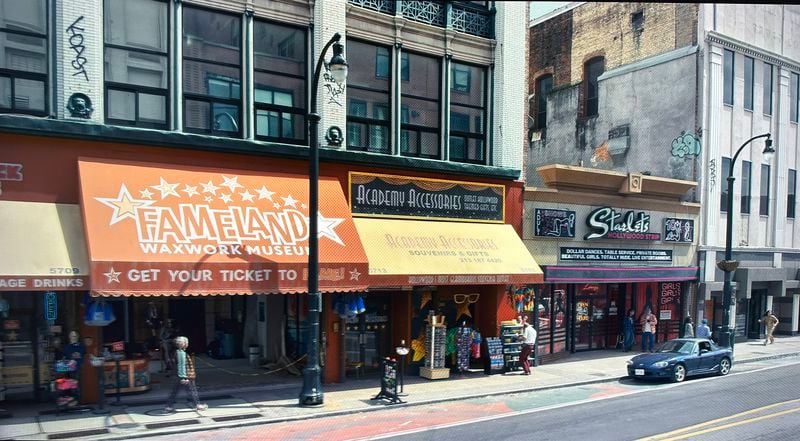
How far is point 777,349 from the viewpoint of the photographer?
25734 mm

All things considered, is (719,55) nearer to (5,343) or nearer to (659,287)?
(659,287)

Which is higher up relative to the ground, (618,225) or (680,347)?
(618,225)

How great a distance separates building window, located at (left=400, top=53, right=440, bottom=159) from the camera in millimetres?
18500

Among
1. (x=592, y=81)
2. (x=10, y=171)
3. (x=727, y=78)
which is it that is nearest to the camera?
(x=10, y=171)

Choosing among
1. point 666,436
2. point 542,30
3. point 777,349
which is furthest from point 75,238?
point 542,30

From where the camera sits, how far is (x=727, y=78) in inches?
1063

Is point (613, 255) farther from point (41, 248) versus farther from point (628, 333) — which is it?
point (41, 248)

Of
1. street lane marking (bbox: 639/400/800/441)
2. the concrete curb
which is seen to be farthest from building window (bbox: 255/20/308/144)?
street lane marking (bbox: 639/400/800/441)

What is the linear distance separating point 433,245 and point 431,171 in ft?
7.91

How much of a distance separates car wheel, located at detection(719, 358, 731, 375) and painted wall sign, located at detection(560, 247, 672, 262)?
5.10 meters

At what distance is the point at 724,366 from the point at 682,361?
8.66 feet

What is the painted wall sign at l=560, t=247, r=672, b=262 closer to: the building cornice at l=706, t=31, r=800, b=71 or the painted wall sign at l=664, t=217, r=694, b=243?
the painted wall sign at l=664, t=217, r=694, b=243

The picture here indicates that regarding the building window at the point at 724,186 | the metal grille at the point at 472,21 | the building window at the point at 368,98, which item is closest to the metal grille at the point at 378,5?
the building window at the point at 368,98

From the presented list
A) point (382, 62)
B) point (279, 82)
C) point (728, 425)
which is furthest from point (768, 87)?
point (279, 82)
